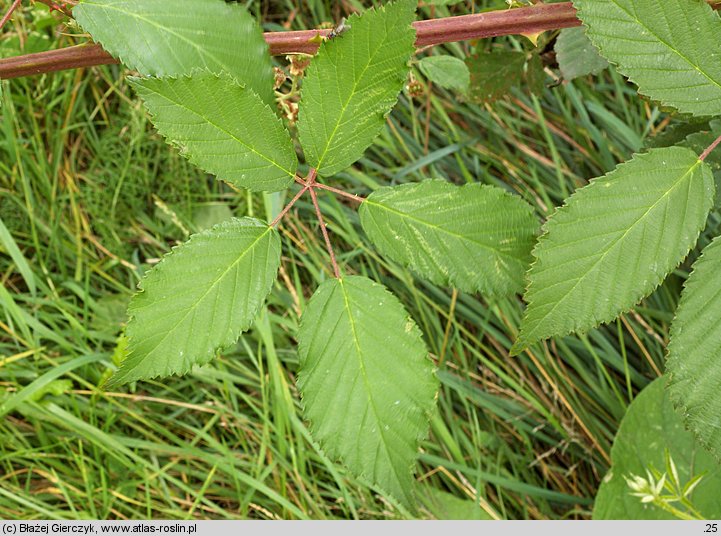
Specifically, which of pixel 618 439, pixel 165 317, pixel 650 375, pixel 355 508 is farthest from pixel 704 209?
pixel 355 508

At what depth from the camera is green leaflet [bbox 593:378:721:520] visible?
1468 mm

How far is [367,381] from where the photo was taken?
0.74 meters

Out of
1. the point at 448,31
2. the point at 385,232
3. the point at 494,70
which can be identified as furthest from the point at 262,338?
the point at 448,31

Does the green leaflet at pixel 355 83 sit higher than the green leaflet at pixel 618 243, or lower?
higher

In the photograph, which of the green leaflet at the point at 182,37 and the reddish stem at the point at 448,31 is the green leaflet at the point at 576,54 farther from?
the green leaflet at the point at 182,37

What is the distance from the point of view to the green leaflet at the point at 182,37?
727 mm

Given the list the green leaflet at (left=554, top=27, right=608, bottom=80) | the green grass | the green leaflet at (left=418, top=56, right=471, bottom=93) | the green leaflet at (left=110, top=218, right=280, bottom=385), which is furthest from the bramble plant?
the green grass

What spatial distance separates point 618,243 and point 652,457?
96cm

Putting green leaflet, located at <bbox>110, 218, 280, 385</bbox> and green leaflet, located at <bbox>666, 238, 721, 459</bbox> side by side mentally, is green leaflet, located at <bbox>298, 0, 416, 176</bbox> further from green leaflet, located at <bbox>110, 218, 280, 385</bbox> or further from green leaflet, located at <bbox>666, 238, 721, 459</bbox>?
green leaflet, located at <bbox>666, 238, 721, 459</bbox>

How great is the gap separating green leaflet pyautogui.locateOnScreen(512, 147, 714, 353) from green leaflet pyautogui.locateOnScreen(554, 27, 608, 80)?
0.41 metres

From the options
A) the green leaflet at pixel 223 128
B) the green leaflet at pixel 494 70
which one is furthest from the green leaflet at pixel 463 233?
the green leaflet at pixel 494 70

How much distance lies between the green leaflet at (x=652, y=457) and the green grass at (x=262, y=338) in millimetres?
150

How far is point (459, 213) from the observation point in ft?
2.49

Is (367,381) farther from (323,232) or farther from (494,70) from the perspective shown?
(494,70)
